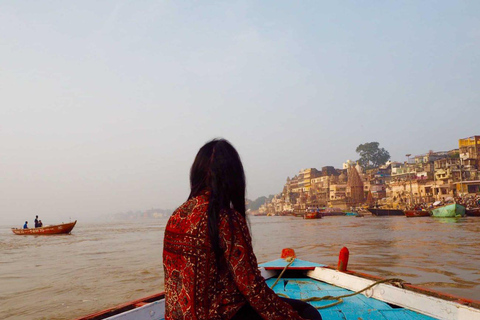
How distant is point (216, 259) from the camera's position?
157cm

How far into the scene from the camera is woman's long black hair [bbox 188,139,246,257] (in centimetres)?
166

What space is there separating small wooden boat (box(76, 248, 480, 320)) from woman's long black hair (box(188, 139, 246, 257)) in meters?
1.54

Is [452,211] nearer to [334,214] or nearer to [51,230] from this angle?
[334,214]

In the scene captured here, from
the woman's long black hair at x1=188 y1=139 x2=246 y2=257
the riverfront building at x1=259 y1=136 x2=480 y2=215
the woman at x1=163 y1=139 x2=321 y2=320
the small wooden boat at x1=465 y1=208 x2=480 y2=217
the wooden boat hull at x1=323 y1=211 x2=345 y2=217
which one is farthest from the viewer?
the wooden boat hull at x1=323 y1=211 x2=345 y2=217

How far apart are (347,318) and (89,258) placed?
37.5ft

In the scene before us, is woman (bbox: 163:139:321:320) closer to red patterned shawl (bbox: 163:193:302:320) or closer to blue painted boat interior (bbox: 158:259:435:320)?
red patterned shawl (bbox: 163:193:302:320)

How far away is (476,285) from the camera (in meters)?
6.28

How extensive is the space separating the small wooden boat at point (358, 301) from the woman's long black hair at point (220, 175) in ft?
5.05

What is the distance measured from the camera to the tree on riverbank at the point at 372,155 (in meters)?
86.8

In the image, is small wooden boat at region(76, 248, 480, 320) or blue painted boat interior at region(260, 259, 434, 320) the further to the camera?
blue painted boat interior at region(260, 259, 434, 320)

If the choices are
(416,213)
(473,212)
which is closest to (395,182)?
(416,213)

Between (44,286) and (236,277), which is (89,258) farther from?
(236,277)

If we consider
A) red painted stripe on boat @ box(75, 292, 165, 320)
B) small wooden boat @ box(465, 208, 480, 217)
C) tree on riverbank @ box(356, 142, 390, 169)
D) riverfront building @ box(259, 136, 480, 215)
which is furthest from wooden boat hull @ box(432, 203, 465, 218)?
tree on riverbank @ box(356, 142, 390, 169)

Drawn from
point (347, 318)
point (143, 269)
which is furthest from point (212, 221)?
point (143, 269)
